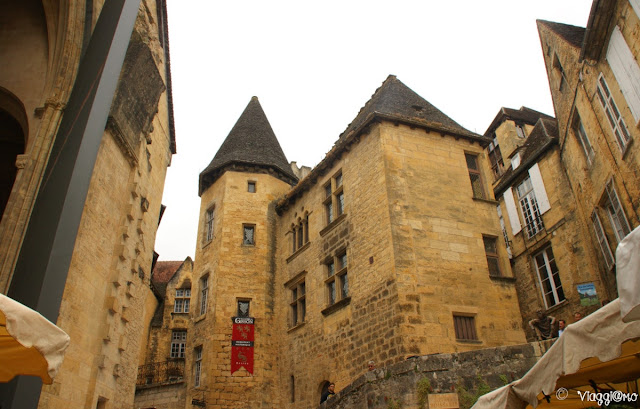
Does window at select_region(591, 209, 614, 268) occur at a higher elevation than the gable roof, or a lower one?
lower

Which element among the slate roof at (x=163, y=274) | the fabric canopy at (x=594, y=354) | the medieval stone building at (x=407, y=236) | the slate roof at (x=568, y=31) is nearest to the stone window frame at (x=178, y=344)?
the slate roof at (x=163, y=274)

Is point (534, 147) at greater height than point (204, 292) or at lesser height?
greater

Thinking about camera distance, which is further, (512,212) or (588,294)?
(512,212)

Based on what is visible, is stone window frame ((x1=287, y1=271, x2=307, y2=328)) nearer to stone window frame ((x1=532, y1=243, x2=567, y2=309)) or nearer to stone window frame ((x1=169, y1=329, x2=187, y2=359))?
stone window frame ((x1=532, y1=243, x2=567, y2=309))

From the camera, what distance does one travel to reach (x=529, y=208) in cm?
1673

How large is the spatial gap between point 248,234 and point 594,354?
47.9ft

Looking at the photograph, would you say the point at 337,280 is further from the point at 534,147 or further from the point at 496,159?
the point at 496,159

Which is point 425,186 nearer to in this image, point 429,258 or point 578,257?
point 429,258

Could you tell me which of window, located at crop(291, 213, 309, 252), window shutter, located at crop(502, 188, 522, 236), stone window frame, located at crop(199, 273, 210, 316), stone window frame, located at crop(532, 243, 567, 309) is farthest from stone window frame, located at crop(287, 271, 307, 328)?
window shutter, located at crop(502, 188, 522, 236)

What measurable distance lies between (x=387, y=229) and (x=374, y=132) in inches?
122

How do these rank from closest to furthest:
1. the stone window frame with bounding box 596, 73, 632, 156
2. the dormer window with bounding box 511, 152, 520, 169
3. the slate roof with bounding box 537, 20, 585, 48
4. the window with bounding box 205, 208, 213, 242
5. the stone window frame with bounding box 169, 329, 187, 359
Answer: the stone window frame with bounding box 596, 73, 632, 156 → the slate roof with bounding box 537, 20, 585, 48 → the window with bounding box 205, 208, 213, 242 → the dormer window with bounding box 511, 152, 520, 169 → the stone window frame with bounding box 169, 329, 187, 359

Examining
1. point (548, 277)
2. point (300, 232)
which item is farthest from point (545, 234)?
point (300, 232)

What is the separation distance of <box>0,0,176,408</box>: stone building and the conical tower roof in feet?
23.8

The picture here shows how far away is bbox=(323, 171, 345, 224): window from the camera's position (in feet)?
48.2
